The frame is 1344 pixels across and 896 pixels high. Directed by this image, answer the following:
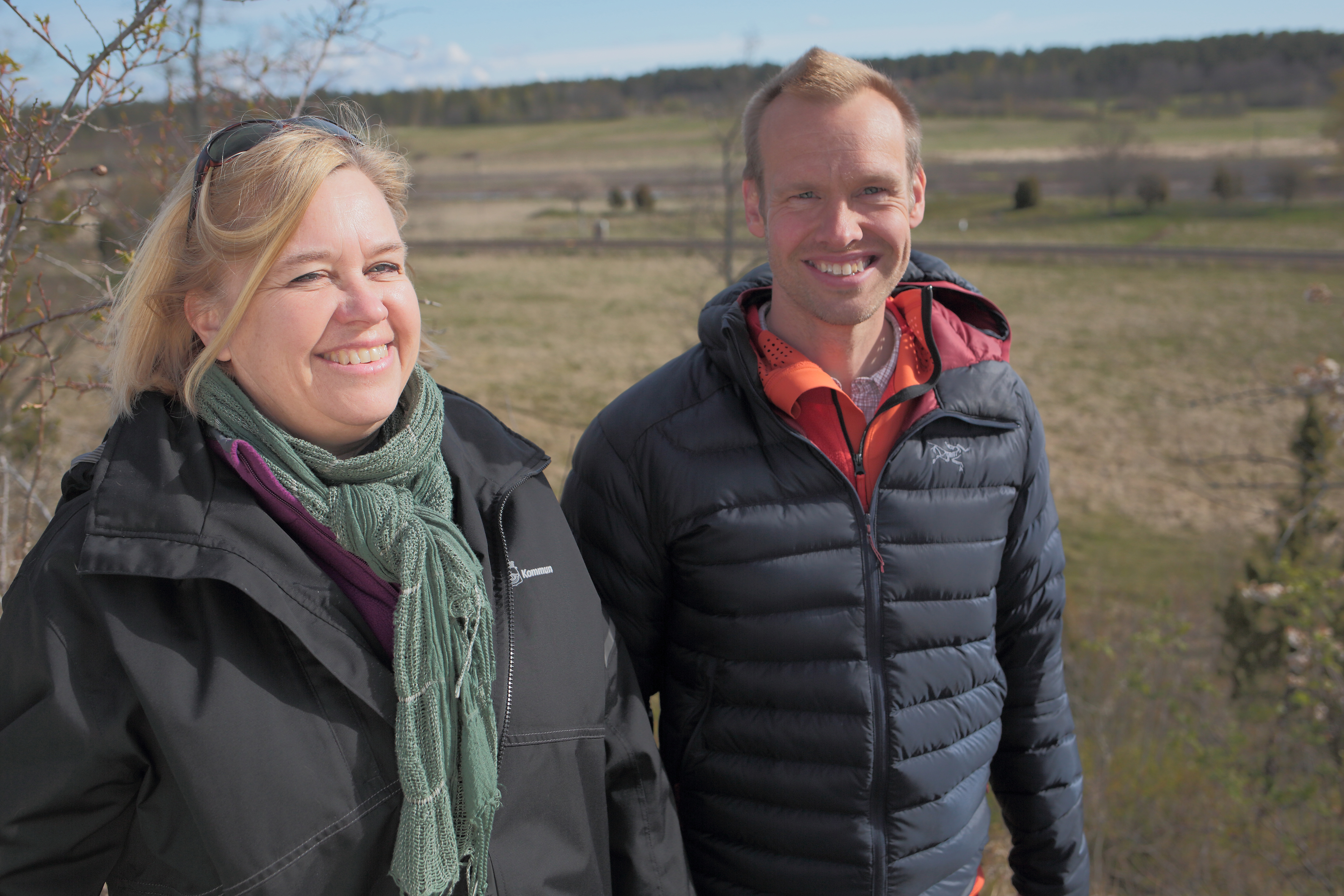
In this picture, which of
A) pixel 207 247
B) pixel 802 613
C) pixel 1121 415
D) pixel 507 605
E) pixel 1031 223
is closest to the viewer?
pixel 207 247

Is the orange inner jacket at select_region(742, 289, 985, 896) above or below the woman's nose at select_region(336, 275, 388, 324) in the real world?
below

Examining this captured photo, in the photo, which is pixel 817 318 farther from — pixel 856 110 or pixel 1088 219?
pixel 1088 219

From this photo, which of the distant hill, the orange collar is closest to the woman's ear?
the orange collar

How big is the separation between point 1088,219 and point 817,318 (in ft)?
152

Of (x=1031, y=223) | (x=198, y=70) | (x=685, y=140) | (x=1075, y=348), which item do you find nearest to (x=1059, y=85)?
(x=685, y=140)

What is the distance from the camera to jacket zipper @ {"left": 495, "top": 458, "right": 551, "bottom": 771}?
186 cm

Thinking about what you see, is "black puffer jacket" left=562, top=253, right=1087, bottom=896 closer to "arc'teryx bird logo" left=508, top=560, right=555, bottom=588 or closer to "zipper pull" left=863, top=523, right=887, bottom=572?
"zipper pull" left=863, top=523, right=887, bottom=572

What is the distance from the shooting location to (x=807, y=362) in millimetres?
2340

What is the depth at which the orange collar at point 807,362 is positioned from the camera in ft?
7.51

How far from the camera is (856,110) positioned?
7.61ft

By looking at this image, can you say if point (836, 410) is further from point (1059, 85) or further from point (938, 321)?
point (1059, 85)

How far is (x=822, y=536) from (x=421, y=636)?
0.97 meters

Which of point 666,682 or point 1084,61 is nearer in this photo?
point 666,682

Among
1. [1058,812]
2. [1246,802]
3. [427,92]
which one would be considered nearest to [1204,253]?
[1246,802]
